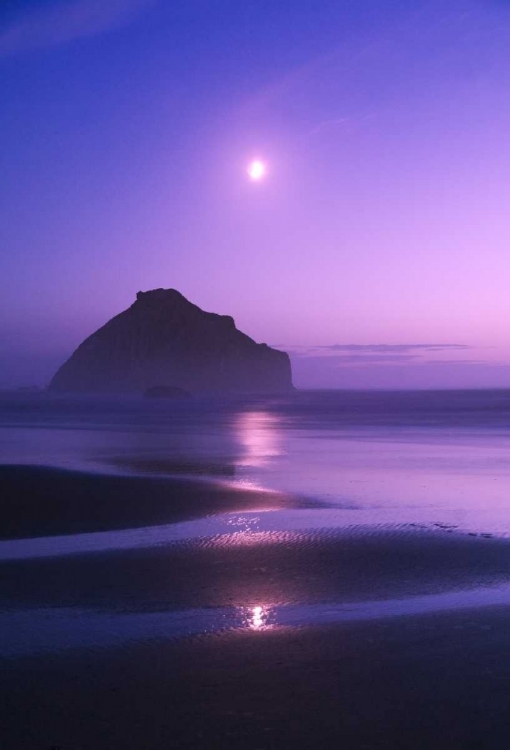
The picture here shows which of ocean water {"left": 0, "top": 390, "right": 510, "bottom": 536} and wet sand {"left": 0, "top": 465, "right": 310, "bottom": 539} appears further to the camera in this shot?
ocean water {"left": 0, "top": 390, "right": 510, "bottom": 536}

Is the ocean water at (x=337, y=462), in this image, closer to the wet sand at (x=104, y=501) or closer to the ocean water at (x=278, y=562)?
the ocean water at (x=278, y=562)

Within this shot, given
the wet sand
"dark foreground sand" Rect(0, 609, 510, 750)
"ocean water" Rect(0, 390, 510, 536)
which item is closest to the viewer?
"dark foreground sand" Rect(0, 609, 510, 750)

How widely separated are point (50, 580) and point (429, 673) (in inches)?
192

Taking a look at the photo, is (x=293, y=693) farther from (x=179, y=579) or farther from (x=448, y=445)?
(x=448, y=445)

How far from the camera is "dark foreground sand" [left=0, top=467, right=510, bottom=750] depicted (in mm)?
5188

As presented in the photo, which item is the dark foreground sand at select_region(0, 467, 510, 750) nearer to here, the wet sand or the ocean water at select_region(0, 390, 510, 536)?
the wet sand

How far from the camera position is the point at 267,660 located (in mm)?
6445

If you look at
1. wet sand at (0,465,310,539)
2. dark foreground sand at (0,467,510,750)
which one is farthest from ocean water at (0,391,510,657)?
wet sand at (0,465,310,539)

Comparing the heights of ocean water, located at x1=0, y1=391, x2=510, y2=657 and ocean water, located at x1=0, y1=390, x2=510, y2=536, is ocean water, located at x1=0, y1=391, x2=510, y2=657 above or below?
above

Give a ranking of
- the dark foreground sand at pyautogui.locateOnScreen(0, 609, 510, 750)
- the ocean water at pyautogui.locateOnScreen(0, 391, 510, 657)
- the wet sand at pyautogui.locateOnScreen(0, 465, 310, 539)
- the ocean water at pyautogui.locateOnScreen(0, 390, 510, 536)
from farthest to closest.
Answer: the ocean water at pyautogui.locateOnScreen(0, 390, 510, 536) < the wet sand at pyautogui.locateOnScreen(0, 465, 310, 539) < the ocean water at pyautogui.locateOnScreen(0, 391, 510, 657) < the dark foreground sand at pyautogui.locateOnScreen(0, 609, 510, 750)

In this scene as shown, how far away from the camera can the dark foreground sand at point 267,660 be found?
519 centimetres

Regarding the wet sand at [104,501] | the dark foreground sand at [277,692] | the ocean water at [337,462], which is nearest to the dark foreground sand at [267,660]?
the dark foreground sand at [277,692]

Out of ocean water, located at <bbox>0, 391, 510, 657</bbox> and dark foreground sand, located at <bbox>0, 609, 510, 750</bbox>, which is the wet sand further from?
dark foreground sand, located at <bbox>0, 609, 510, 750</bbox>

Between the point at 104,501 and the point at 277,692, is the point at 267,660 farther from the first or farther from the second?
the point at 104,501
